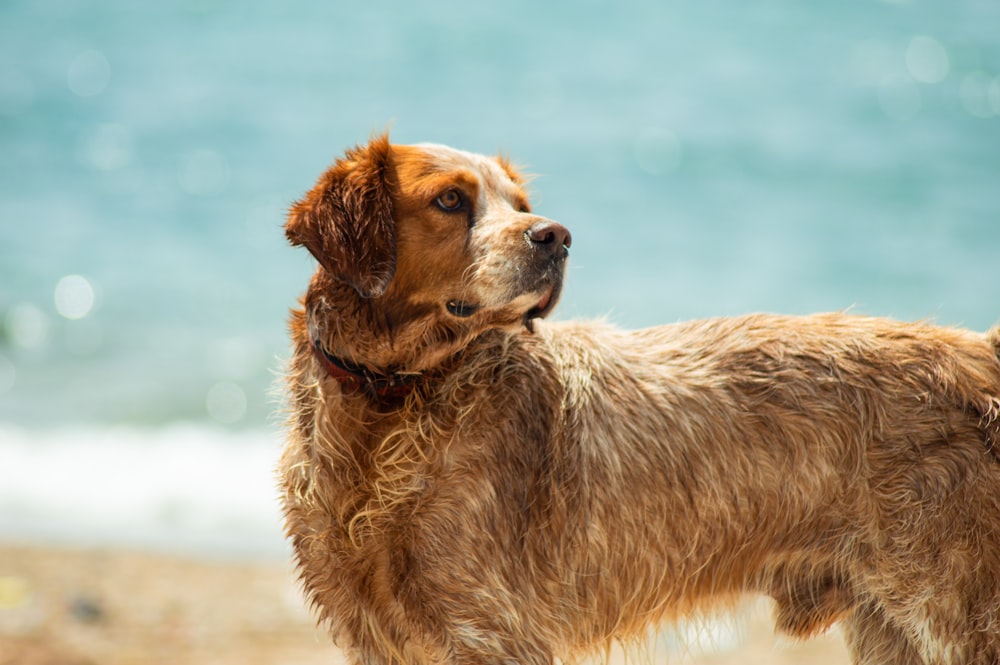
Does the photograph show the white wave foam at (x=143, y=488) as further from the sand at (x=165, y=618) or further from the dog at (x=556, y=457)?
the dog at (x=556, y=457)

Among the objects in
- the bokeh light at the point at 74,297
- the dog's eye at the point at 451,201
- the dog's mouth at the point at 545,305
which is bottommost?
the bokeh light at the point at 74,297

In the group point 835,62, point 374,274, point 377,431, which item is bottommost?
point 377,431

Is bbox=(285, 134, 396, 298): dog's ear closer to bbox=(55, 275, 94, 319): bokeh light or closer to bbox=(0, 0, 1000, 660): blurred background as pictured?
bbox=(0, 0, 1000, 660): blurred background

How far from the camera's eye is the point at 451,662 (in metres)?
3.38

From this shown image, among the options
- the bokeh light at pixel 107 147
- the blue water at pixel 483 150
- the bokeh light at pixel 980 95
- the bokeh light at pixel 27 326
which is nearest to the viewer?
the bokeh light at pixel 27 326

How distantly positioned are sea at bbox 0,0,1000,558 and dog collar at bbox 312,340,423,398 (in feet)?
16.7

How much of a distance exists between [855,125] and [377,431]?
12.7 meters

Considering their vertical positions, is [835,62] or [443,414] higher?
[835,62]

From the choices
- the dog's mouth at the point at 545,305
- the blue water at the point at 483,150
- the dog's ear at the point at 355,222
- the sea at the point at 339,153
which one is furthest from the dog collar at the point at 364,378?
the blue water at the point at 483,150

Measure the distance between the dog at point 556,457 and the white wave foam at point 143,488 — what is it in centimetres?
513

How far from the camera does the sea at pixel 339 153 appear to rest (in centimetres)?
1012

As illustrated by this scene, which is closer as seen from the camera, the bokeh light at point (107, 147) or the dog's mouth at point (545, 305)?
the dog's mouth at point (545, 305)

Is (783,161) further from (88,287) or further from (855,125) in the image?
(88,287)

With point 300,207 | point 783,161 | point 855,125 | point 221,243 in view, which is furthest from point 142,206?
point 300,207
